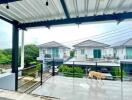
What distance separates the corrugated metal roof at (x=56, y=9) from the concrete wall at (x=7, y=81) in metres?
1.81

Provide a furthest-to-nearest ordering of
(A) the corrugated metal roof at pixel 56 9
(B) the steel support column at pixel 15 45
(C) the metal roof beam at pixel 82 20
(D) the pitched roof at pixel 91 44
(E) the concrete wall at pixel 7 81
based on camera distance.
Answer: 1. (D) the pitched roof at pixel 91 44
2. (B) the steel support column at pixel 15 45
3. (E) the concrete wall at pixel 7 81
4. (C) the metal roof beam at pixel 82 20
5. (A) the corrugated metal roof at pixel 56 9

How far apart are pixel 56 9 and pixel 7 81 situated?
2615 millimetres

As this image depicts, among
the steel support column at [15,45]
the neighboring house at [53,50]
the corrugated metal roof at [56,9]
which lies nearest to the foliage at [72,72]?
the steel support column at [15,45]

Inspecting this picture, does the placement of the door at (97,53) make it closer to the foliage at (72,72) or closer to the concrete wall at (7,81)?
the foliage at (72,72)

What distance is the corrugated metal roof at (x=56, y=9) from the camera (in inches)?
140

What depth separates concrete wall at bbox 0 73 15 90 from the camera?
172 inches

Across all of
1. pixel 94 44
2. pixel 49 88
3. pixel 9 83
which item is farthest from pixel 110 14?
pixel 94 44

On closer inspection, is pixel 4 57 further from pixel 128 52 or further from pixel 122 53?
pixel 128 52

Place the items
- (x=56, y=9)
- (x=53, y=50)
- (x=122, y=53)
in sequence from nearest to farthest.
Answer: (x=56, y=9)
(x=122, y=53)
(x=53, y=50)

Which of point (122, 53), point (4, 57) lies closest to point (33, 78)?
point (4, 57)

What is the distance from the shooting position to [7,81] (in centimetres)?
450

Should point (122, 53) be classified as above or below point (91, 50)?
below

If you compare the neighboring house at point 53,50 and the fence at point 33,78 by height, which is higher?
the neighboring house at point 53,50

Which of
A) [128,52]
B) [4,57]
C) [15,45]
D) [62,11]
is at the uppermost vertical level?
[62,11]
